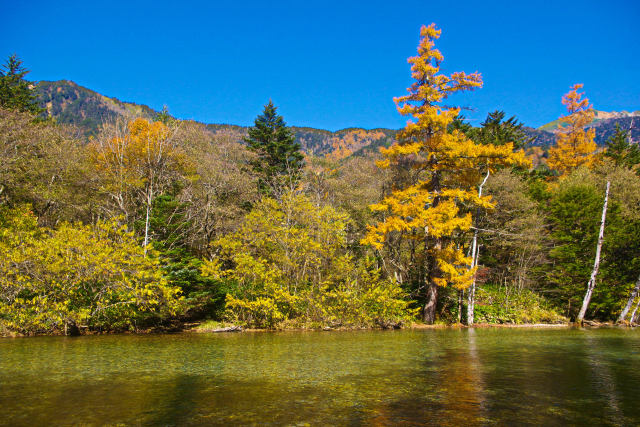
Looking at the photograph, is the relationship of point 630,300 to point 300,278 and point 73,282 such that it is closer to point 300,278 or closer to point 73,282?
point 300,278

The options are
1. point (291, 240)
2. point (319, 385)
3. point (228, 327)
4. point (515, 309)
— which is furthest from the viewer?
point (515, 309)

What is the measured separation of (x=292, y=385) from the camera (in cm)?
781

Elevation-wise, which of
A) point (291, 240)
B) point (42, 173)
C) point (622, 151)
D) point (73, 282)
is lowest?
point (73, 282)

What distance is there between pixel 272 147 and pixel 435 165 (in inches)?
779

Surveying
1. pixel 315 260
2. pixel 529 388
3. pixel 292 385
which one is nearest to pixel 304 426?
pixel 292 385

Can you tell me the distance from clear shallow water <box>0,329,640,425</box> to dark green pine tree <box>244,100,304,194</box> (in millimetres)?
25588

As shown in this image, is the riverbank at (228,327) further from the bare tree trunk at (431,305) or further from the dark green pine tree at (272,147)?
the dark green pine tree at (272,147)

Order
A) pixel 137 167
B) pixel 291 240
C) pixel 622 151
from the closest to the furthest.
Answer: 1. pixel 291 240
2. pixel 137 167
3. pixel 622 151

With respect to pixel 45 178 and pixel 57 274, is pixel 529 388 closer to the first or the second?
pixel 57 274

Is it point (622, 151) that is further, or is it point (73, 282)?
point (622, 151)

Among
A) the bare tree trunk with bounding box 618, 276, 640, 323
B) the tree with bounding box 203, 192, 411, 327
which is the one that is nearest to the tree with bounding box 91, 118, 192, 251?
the tree with bounding box 203, 192, 411, 327

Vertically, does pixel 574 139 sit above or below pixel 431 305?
above

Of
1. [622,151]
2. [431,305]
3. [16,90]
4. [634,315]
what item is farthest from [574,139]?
[16,90]

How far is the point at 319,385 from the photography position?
307 inches
